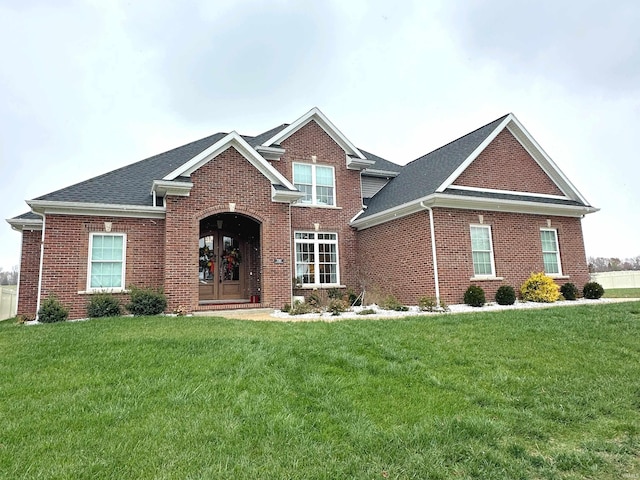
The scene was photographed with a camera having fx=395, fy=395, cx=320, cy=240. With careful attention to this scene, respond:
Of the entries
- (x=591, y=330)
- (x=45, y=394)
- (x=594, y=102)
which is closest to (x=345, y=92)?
(x=594, y=102)

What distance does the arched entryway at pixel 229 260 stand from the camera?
14.5 metres

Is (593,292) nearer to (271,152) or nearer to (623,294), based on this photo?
(623,294)

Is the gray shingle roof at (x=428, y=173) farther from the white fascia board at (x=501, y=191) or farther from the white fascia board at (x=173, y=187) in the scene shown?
the white fascia board at (x=173, y=187)

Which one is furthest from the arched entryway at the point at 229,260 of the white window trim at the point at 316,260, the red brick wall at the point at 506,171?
the red brick wall at the point at 506,171

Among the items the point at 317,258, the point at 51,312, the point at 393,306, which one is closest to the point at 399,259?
the point at 393,306

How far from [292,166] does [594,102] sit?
13.3m

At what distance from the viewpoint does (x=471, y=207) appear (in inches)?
537

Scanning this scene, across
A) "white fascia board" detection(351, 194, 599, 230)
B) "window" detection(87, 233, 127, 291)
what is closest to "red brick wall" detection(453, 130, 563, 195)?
"white fascia board" detection(351, 194, 599, 230)

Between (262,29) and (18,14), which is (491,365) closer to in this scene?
(262,29)

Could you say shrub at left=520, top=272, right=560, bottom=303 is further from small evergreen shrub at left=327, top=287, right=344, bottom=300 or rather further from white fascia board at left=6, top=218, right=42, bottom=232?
white fascia board at left=6, top=218, right=42, bottom=232

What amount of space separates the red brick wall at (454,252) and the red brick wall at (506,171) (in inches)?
50.0

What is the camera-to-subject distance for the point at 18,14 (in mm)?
11250

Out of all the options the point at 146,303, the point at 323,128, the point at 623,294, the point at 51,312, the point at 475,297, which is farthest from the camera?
the point at 623,294

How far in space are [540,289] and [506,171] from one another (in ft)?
15.5
